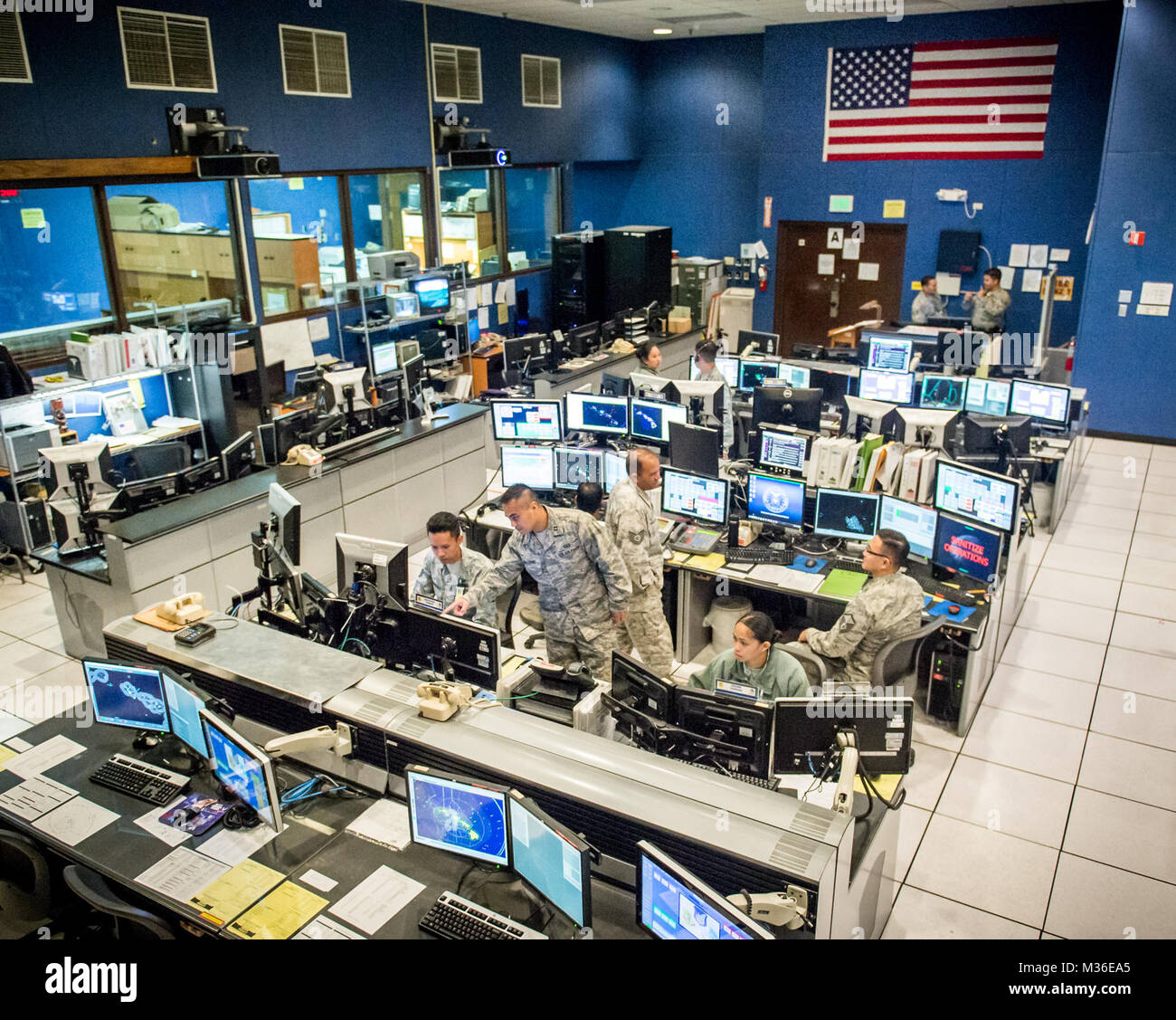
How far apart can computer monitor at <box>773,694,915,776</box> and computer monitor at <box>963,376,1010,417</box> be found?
490 cm

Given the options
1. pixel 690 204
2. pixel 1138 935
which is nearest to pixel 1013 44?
pixel 690 204

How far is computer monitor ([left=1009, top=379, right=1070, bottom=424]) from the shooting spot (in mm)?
7453

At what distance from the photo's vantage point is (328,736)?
132 inches

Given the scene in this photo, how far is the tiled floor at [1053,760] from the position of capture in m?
3.81

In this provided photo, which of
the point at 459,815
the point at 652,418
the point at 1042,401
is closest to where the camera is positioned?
the point at 459,815

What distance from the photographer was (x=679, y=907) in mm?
2529

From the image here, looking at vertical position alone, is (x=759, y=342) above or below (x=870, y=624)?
above

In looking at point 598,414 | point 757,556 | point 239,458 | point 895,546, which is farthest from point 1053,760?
point 239,458

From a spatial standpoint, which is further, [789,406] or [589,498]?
[789,406]

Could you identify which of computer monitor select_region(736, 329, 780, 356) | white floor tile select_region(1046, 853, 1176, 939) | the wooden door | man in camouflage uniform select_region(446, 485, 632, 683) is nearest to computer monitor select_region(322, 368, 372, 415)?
man in camouflage uniform select_region(446, 485, 632, 683)

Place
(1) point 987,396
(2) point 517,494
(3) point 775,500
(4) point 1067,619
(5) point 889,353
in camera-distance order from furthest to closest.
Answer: (5) point 889,353 < (1) point 987,396 < (4) point 1067,619 < (3) point 775,500 < (2) point 517,494

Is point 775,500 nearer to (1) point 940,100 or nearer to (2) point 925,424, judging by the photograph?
(2) point 925,424

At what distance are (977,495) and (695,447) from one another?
1.93m
